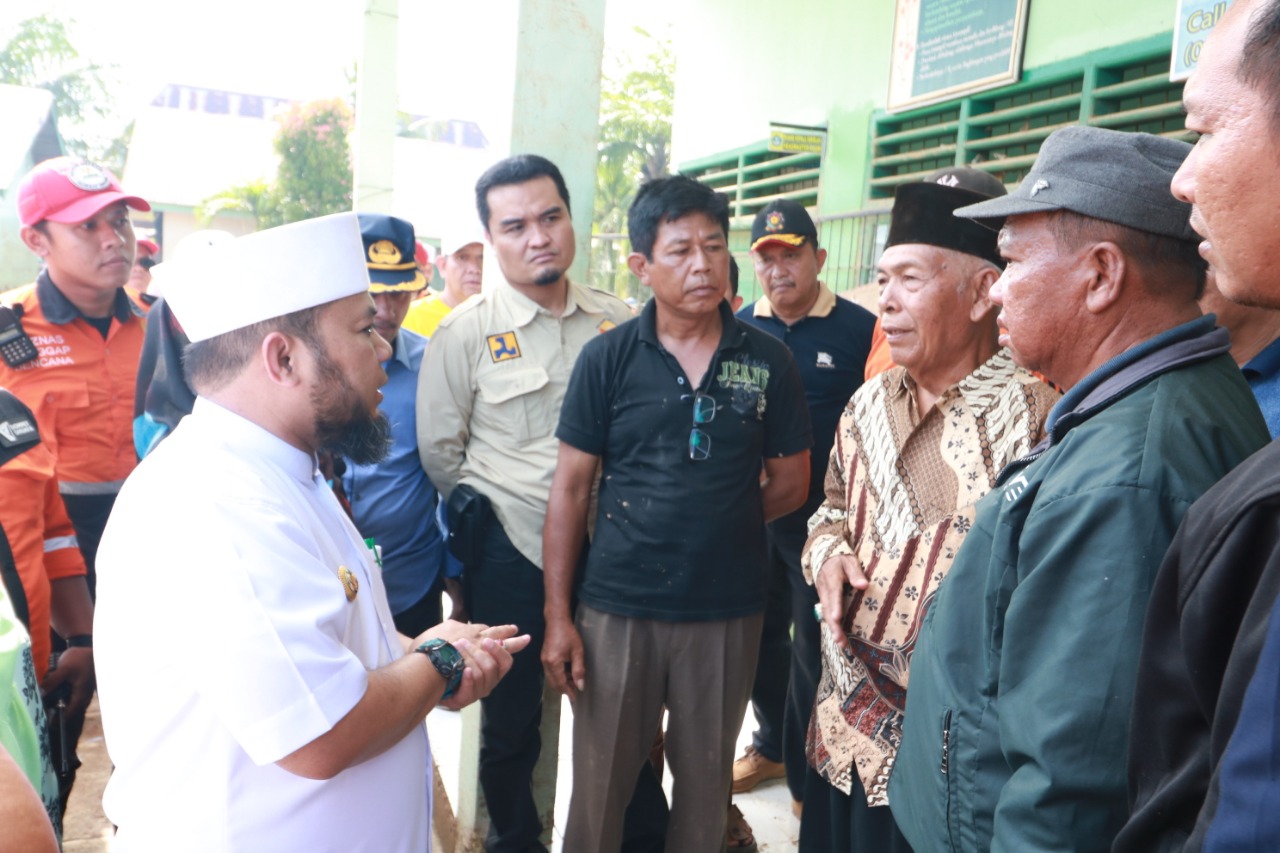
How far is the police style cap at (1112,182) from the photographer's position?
1532 mm

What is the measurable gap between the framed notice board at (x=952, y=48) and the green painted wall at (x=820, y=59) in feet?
0.39

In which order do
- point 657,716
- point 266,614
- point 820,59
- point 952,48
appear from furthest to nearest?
point 820,59, point 952,48, point 657,716, point 266,614

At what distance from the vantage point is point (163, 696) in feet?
5.06

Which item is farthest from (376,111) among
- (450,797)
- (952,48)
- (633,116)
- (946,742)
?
(633,116)

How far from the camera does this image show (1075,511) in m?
1.32

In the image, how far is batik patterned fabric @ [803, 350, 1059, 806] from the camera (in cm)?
210

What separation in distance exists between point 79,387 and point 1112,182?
3721mm

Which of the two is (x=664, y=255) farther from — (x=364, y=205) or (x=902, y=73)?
(x=364, y=205)

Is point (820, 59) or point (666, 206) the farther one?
point (820, 59)

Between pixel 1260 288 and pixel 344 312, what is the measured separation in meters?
1.52

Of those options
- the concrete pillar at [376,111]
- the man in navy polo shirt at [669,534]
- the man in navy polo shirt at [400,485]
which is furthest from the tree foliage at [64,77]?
the man in navy polo shirt at [669,534]

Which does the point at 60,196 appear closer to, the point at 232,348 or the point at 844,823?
the point at 232,348

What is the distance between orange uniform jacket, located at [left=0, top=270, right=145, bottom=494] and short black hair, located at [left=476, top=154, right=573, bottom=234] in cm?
168

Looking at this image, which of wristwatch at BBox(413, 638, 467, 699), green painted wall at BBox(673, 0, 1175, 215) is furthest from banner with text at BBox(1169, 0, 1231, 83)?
wristwatch at BBox(413, 638, 467, 699)
